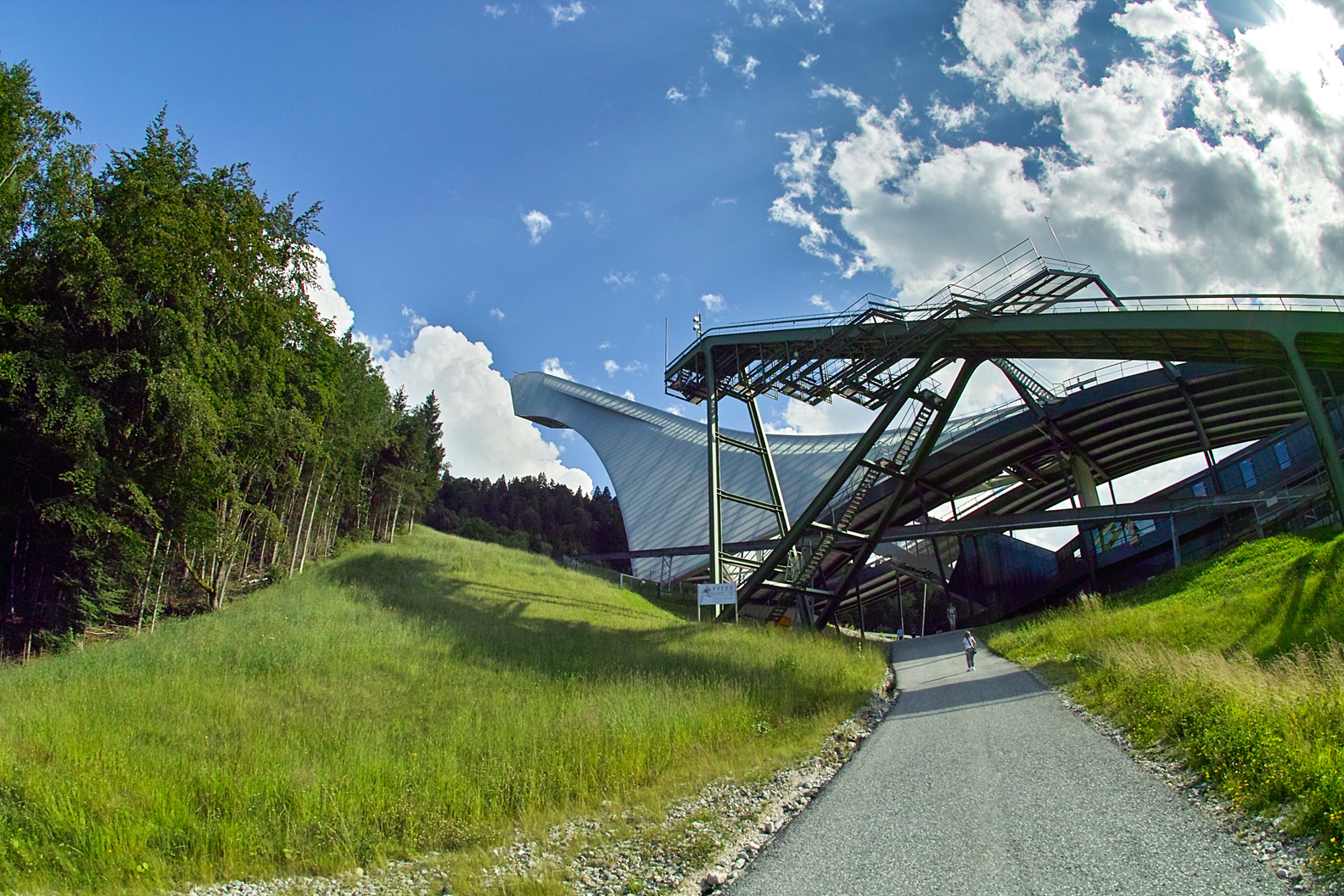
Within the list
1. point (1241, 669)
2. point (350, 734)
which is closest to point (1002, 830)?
point (1241, 669)

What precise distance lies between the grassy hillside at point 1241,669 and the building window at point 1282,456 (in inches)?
424

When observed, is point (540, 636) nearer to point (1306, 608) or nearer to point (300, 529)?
point (300, 529)

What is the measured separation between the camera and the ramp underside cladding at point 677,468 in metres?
40.2

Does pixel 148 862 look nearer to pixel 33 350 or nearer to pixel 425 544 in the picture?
pixel 33 350

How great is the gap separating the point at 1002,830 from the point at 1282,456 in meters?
31.2

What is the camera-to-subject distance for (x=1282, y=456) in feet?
90.6

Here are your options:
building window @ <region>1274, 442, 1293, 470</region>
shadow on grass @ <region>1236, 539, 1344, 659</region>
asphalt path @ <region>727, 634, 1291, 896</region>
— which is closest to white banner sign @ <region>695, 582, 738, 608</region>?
asphalt path @ <region>727, 634, 1291, 896</region>

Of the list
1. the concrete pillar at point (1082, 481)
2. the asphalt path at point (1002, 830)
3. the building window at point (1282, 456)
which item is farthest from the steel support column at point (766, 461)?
the building window at point (1282, 456)

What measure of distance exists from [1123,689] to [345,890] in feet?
30.3

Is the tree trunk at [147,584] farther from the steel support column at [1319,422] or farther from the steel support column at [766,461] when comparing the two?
the steel support column at [1319,422]

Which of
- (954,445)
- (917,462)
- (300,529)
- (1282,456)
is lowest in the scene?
(300,529)

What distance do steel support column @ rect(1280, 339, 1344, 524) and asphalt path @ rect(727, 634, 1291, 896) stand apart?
34.0 ft

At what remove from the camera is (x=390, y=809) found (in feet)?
21.5

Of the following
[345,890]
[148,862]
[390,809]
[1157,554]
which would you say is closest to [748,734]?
[390,809]
